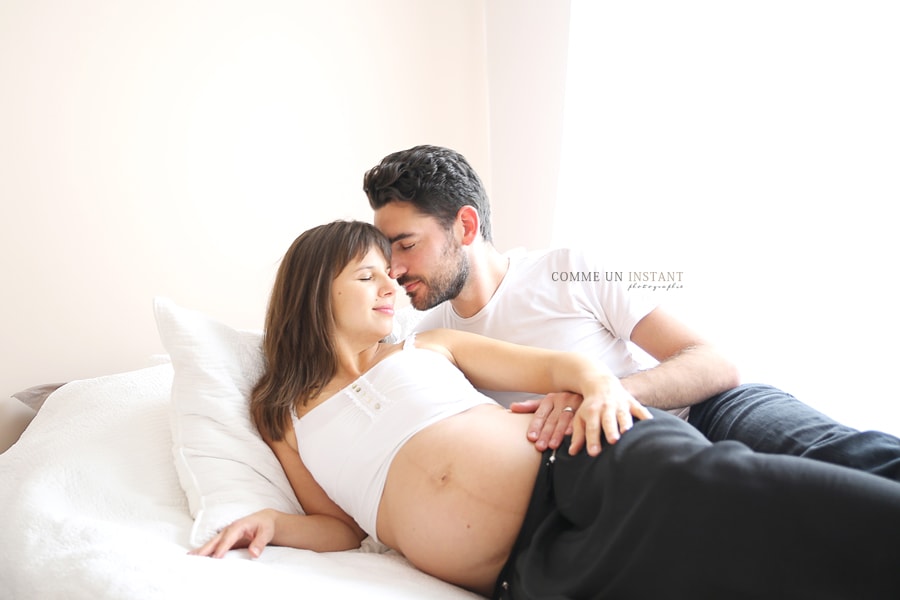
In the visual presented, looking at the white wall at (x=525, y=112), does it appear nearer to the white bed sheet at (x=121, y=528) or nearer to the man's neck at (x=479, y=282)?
the man's neck at (x=479, y=282)

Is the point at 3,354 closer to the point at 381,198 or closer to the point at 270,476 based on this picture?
the point at 270,476

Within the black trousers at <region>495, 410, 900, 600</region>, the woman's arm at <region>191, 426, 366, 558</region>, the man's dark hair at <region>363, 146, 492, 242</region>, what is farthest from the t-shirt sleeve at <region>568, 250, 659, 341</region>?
the woman's arm at <region>191, 426, 366, 558</region>

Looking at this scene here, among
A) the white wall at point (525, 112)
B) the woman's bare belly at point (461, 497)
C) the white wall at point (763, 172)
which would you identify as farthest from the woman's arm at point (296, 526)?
the white wall at point (525, 112)

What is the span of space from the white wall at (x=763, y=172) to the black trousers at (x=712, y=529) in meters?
0.78

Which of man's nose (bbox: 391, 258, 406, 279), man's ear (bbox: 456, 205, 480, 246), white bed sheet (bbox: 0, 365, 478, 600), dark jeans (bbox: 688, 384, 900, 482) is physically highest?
man's ear (bbox: 456, 205, 480, 246)

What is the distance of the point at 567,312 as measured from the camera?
1.63 meters

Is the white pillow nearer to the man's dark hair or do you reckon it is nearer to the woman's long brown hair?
the woman's long brown hair

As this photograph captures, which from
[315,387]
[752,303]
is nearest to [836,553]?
[315,387]

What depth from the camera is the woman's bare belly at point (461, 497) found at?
1.11 meters

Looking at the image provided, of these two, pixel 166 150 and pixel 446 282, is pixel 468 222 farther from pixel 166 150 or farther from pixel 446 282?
pixel 166 150

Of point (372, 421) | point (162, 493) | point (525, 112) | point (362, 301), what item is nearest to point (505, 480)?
point (372, 421)

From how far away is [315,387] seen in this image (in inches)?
55.4

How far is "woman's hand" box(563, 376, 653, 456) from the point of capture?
1.05m

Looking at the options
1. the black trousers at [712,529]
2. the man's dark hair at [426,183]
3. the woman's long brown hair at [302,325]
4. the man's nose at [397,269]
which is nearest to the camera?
the black trousers at [712,529]
